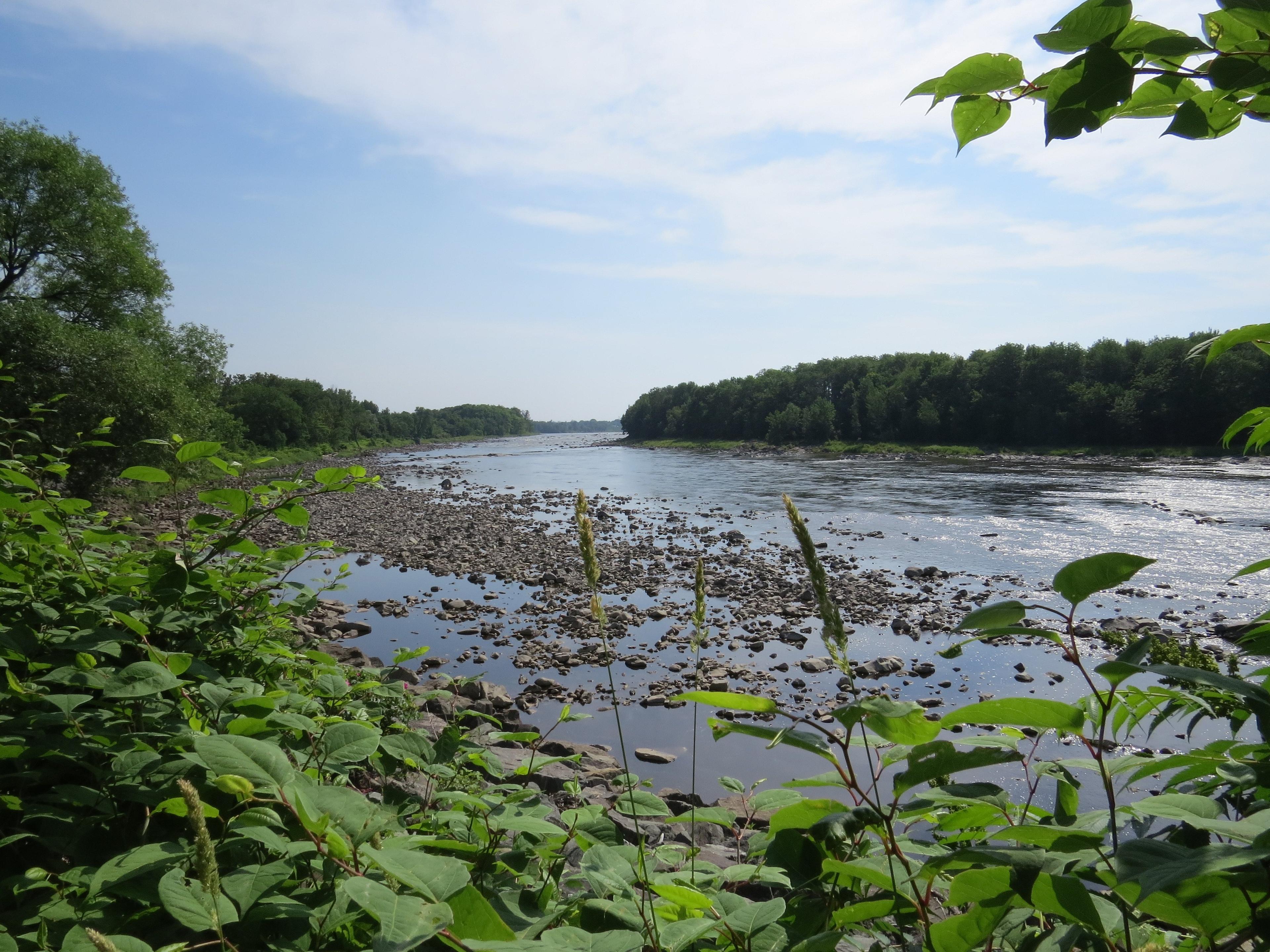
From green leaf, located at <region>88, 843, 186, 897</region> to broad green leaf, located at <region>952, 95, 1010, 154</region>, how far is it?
186 cm

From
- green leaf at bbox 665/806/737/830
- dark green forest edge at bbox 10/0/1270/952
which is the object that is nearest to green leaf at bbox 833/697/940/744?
dark green forest edge at bbox 10/0/1270/952

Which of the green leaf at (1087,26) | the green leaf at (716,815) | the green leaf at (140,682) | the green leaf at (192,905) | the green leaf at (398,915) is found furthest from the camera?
the green leaf at (716,815)

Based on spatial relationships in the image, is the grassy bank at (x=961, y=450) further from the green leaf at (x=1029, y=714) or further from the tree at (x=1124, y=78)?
the green leaf at (x=1029, y=714)

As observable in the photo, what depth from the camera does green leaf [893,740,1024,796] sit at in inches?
35.4

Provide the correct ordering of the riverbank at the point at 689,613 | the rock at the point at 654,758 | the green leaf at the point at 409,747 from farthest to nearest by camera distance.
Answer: the riverbank at the point at 689,613 → the rock at the point at 654,758 → the green leaf at the point at 409,747

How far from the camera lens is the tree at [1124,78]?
879mm

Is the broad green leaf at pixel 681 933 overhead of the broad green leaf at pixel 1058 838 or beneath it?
beneath

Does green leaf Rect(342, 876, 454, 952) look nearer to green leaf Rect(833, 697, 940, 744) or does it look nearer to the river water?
green leaf Rect(833, 697, 940, 744)

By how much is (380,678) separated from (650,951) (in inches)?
69.0

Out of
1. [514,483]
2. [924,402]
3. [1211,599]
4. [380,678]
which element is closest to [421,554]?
[380,678]

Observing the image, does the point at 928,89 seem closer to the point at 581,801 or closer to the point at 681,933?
the point at 681,933

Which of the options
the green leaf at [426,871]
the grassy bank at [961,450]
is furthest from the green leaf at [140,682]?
the grassy bank at [961,450]

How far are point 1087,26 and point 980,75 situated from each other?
0.17m

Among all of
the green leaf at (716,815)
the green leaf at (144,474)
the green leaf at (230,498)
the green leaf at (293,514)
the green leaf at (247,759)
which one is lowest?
the green leaf at (716,815)
